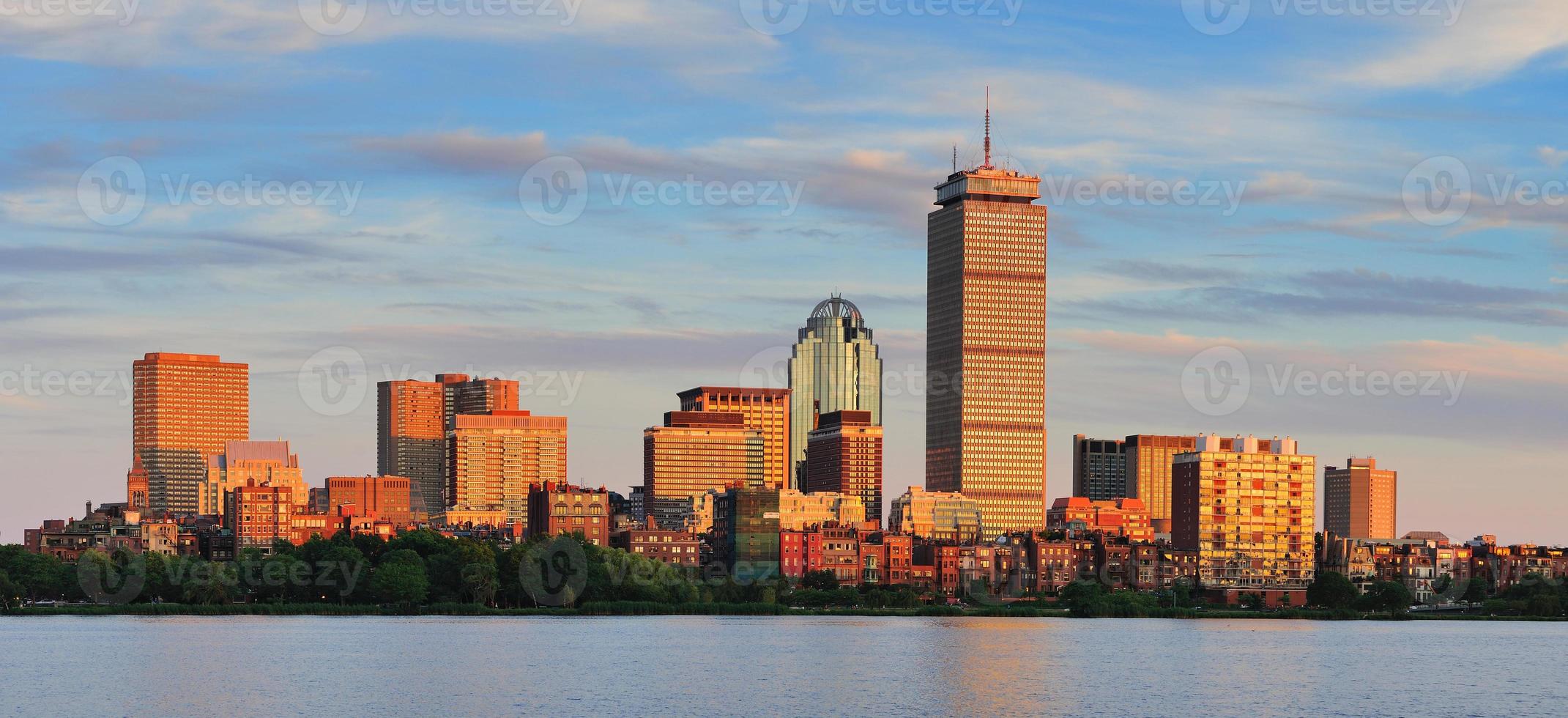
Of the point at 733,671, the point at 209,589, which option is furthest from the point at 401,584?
the point at 733,671

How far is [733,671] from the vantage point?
127 m

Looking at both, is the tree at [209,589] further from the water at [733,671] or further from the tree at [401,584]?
the tree at [401,584]

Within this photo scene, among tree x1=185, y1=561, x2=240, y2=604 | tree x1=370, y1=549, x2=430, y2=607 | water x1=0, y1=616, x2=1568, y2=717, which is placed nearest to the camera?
water x1=0, y1=616, x2=1568, y2=717

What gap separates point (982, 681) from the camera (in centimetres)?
12212

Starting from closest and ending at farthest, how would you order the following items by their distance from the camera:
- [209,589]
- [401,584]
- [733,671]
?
[733,671], [401,584], [209,589]

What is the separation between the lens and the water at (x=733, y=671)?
106875mm

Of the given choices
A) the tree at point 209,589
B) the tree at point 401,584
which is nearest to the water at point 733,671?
the tree at point 401,584

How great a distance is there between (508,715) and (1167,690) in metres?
38.5

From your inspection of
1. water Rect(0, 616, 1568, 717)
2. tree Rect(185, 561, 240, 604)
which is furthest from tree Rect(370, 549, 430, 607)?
tree Rect(185, 561, 240, 604)

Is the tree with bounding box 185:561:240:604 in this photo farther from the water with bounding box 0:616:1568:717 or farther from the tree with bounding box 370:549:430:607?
the tree with bounding box 370:549:430:607

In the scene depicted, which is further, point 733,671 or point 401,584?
point 401,584

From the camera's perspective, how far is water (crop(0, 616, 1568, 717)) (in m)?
107

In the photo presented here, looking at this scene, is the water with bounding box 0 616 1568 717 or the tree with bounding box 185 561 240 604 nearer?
the water with bounding box 0 616 1568 717

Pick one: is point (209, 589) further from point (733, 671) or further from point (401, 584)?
point (733, 671)
